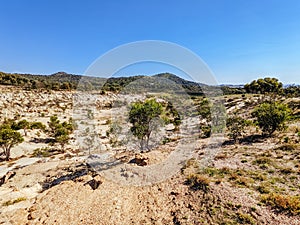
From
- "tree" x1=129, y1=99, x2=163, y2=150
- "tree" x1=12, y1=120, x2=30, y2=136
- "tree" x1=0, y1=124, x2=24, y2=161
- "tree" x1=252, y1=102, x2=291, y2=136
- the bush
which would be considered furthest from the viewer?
"tree" x1=12, y1=120, x2=30, y2=136

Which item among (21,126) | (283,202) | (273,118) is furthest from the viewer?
(21,126)

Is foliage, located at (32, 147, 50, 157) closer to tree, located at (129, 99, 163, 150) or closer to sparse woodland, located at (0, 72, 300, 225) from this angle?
sparse woodland, located at (0, 72, 300, 225)

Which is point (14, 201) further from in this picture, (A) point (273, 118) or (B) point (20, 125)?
(A) point (273, 118)

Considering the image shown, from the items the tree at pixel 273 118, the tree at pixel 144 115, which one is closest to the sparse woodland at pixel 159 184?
the tree at pixel 144 115

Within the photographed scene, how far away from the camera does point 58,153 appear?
30406 mm

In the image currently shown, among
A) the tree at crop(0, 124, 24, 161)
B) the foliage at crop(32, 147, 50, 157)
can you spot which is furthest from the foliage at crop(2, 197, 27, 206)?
the tree at crop(0, 124, 24, 161)

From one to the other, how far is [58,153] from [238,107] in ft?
164

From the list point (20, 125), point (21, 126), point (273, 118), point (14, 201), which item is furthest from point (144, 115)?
point (20, 125)

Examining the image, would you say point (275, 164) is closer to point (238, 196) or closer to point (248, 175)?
point (248, 175)

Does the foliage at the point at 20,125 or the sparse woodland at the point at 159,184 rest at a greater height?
the foliage at the point at 20,125

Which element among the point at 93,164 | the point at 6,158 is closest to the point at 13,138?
the point at 6,158

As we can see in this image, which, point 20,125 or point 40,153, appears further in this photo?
point 20,125

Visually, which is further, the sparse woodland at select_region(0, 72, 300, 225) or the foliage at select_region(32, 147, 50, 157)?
the foliage at select_region(32, 147, 50, 157)

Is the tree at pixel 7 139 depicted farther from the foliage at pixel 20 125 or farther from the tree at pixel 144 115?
the tree at pixel 144 115
